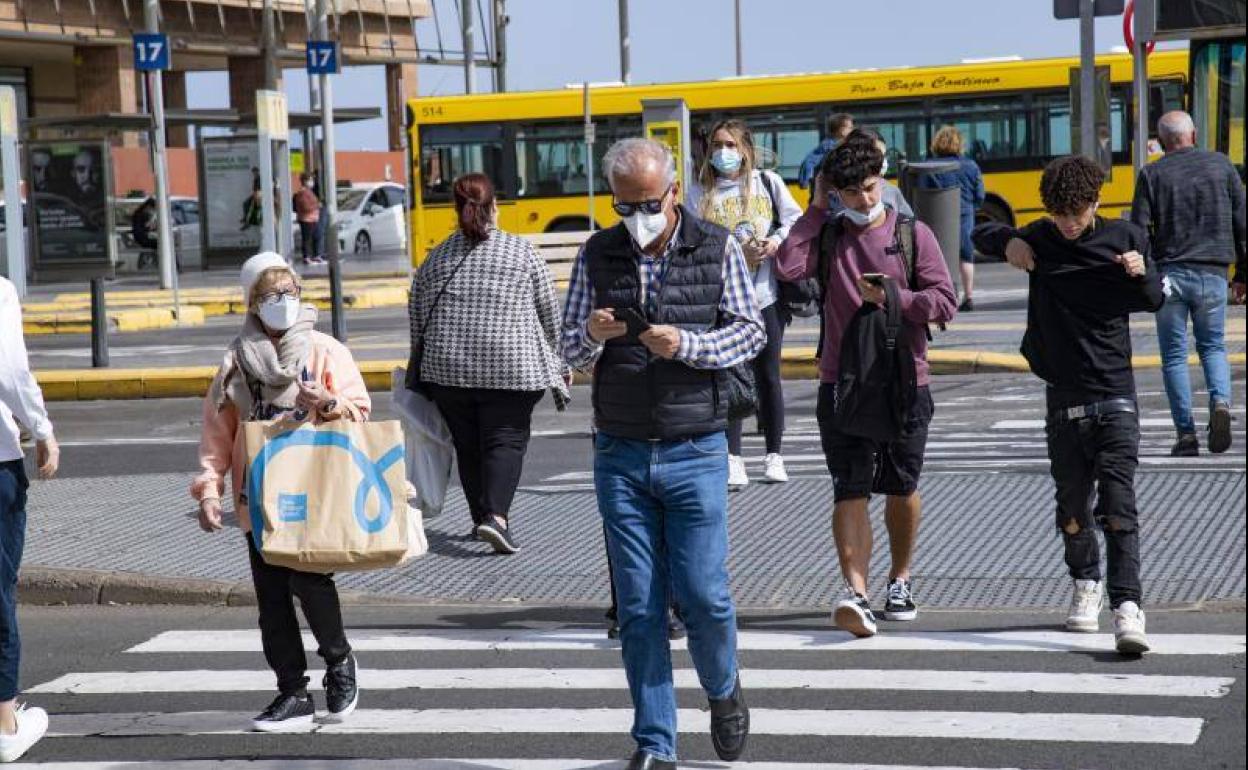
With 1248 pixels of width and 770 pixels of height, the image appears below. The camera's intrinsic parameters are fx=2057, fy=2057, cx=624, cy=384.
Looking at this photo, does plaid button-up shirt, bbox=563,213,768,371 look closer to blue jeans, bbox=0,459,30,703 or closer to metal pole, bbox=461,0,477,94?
blue jeans, bbox=0,459,30,703

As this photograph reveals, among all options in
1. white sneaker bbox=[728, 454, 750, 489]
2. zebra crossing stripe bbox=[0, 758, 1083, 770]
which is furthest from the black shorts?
white sneaker bbox=[728, 454, 750, 489]

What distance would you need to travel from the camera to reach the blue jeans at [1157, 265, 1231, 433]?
11.1 m

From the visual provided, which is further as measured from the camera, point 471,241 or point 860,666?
point 471,241

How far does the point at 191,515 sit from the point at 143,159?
47208 mm

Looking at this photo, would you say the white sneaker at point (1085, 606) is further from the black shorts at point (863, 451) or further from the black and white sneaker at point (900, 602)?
the black shorts at point (863, 451)

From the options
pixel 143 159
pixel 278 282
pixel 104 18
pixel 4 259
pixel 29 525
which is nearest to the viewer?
pixel 278 282

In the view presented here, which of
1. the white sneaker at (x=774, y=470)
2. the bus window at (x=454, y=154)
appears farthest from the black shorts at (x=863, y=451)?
the bus window at (x=454, y=154)

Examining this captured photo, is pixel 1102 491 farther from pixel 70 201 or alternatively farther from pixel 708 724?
pixel 70 201

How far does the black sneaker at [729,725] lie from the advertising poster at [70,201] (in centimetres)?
2936

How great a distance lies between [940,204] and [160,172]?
13746 millimetres

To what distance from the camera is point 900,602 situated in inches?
318

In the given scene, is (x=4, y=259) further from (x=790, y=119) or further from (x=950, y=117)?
(x=950, y=117)

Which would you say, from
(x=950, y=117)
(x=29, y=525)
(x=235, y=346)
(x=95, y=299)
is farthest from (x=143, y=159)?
(x=235, y=346)

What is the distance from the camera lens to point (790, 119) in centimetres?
3288
